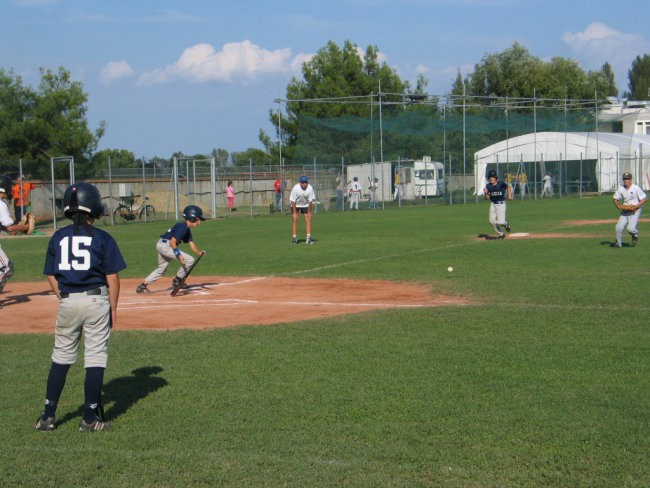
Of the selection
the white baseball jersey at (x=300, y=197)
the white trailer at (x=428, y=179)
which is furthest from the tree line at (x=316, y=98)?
the white baseball jersey at (x=300, y=197)

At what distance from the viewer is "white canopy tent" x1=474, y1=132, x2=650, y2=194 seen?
51.3 metres

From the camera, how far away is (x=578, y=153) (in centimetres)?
5478

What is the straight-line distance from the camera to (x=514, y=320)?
10.5m

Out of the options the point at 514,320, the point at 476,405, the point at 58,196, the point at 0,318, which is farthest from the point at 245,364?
the point at 58,196

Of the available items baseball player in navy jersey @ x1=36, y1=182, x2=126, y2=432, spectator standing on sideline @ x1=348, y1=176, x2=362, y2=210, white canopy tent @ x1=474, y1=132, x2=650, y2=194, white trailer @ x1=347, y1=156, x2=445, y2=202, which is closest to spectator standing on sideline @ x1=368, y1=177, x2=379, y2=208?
white trailer @ x1=347, y1=156, x2=445, y2=202

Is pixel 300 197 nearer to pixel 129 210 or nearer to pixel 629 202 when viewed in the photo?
pixel 629 202

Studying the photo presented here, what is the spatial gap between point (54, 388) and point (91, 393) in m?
0.33

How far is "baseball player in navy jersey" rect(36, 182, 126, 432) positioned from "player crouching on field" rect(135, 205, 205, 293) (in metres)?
6.71

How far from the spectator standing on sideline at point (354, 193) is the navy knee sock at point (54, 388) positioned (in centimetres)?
3683

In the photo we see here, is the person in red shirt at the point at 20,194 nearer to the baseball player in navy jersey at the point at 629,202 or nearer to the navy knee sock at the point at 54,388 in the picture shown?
the baseball player in navy jersey at the point at 629,202

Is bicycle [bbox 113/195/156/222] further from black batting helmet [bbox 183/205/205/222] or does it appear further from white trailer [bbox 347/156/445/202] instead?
black batting helmet [bbox 183/205/205/222]

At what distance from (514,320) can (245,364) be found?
12.7 ft

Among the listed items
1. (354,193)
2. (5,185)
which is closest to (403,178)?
(354,193)

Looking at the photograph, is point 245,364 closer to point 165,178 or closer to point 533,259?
point 533,259
